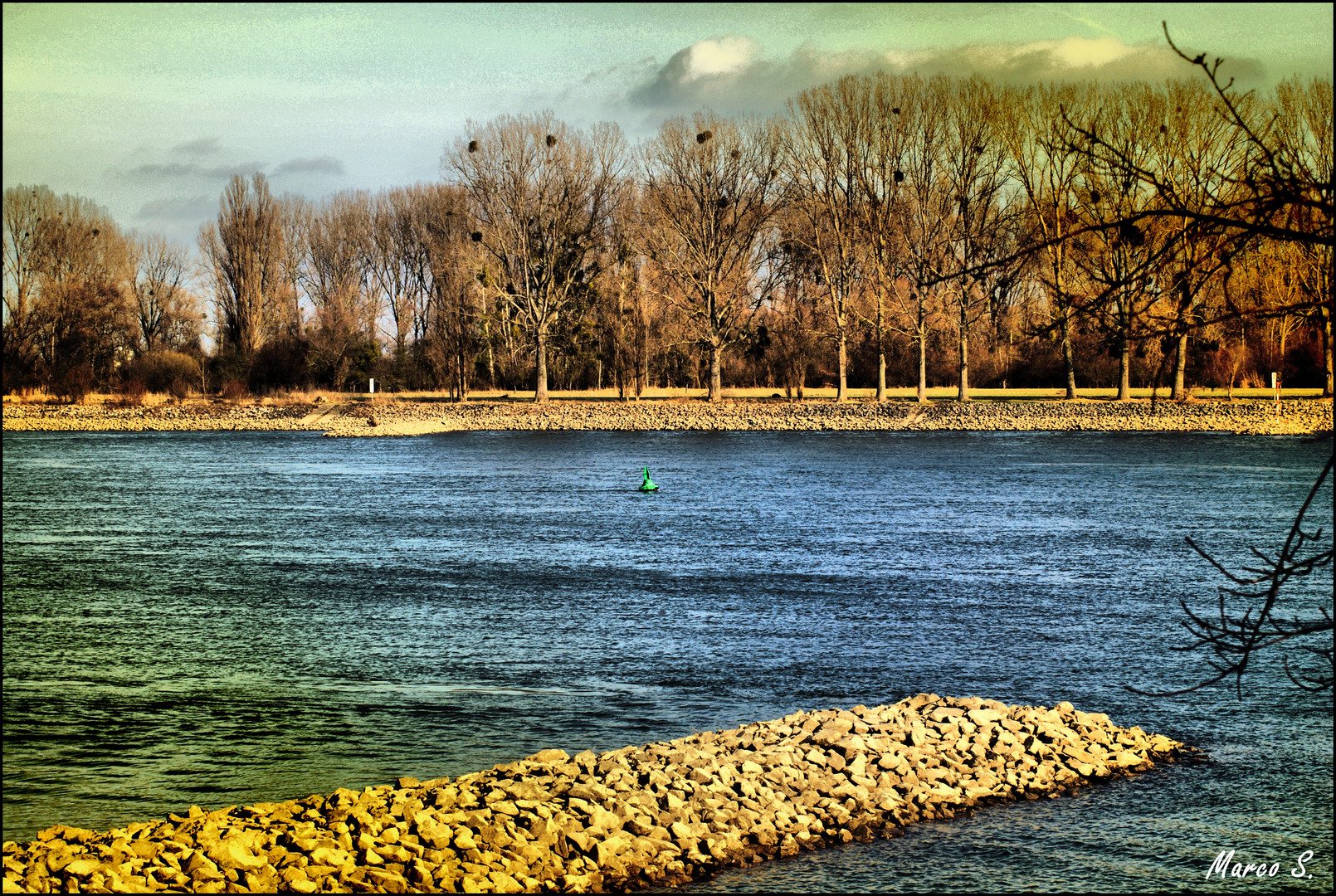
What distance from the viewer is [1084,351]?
6612 centimetres

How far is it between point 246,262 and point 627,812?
69321 millimetres

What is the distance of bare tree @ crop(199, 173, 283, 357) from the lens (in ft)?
229

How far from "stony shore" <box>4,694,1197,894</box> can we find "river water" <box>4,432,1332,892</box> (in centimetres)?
34

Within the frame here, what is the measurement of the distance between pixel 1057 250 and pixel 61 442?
50100mm

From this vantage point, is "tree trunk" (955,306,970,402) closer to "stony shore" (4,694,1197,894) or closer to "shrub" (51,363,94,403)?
"shrub" (51,363,94,403)

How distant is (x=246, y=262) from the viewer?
69.8 metres

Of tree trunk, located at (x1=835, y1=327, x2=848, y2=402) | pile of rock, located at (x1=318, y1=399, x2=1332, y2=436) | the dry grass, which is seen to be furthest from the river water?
the dry grass

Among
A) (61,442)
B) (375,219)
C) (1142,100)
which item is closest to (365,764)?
(61,442)

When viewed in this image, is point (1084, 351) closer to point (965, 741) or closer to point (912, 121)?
point (912, 121)

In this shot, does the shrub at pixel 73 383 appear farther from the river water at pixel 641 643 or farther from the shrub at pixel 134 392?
the river water at pixel 641 643

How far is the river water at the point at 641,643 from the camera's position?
7281 mm
